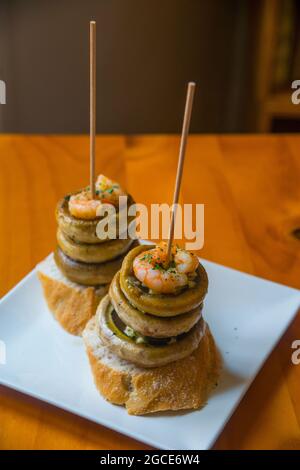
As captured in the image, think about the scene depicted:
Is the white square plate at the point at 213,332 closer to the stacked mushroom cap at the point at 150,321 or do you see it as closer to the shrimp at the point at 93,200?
the stacked mushroom cap at the point at 150,321

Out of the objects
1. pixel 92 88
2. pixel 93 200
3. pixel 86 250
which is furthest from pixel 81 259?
pixel 92 88

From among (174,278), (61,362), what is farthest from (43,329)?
(174,278)

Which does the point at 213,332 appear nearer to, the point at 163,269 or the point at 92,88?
the point at 163,269

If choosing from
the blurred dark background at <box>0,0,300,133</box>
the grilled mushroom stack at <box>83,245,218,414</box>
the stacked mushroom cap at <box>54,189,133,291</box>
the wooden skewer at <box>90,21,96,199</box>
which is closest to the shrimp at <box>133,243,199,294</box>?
the grilled mushroom stack at <box>83,245,218,414</box>

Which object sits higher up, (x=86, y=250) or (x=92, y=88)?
(x=92, y=88)

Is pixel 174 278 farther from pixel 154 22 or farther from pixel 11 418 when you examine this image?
pixel 154 22

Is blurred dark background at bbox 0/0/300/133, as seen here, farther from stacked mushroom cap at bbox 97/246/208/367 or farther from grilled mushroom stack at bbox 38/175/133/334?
stacked mushroom cap at bbox 97/246/208/367
